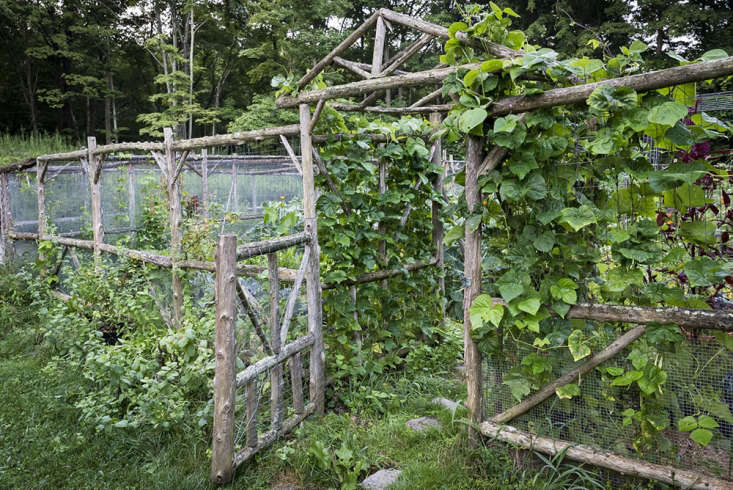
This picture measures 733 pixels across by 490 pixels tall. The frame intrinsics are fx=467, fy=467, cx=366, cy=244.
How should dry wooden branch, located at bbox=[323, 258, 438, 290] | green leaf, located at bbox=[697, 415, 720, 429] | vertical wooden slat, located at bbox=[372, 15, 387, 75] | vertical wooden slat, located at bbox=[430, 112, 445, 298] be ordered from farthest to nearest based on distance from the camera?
vertical wooden slat, located at bbox=[430, 112, 445, 298] < dry wooden branch, located at bbox=[323, 258, 438, 290] < vertical wooden slat, located at bbox=[372, 15, 387, 75] < green leaf, located at bbox=[697, 415, 720, 429]

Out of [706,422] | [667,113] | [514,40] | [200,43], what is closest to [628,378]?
[706,422]

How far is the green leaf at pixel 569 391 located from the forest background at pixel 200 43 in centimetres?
1378

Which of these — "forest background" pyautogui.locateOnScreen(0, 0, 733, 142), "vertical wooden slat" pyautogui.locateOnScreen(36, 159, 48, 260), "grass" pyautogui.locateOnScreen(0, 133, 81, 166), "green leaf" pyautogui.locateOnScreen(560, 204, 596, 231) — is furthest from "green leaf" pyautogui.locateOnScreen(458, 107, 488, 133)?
"forest background" pyautogui.locateOnScreen(0, 0, 733, 142)

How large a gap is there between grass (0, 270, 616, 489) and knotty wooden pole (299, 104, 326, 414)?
234mm

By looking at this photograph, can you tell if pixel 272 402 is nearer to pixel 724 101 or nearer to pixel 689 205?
pixel 689 205

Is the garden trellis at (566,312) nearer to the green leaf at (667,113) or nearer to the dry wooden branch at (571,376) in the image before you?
the dry wooden branch at (571,376)

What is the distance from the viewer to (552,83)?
2402 mm

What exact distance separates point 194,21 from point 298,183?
12.4 metres

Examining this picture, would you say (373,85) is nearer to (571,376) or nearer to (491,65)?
(491,65)

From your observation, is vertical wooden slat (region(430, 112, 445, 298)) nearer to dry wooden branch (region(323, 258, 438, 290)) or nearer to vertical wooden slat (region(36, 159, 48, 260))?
dry wooden branch (region(323, 258, 438, 290))

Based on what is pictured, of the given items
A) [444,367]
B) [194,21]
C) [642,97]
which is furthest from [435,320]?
[194,21]

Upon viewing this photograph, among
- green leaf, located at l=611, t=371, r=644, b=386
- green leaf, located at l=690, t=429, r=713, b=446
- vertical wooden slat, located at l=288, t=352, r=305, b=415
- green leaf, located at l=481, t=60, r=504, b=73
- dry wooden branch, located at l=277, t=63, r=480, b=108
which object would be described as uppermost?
dry wooden branch, located at l=277, t=63, r=480, b=108

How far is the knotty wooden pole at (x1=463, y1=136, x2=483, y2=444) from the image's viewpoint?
265 centimetres

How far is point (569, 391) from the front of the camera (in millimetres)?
2395
